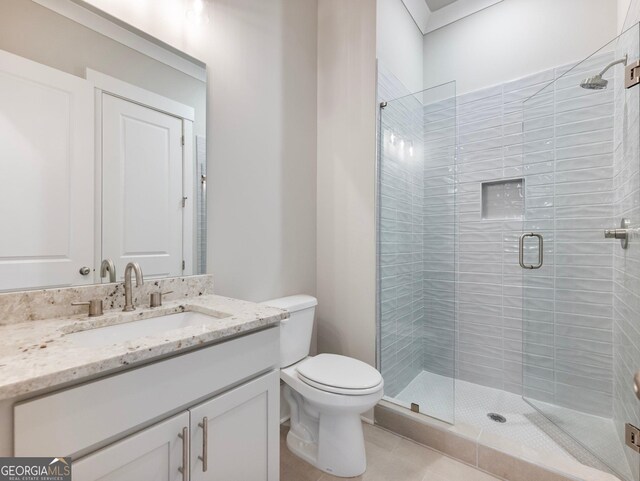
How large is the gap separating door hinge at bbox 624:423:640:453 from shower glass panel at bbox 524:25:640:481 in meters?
0.18

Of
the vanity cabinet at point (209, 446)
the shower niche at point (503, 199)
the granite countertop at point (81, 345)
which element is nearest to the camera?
the granite countertop at point (81, 345)

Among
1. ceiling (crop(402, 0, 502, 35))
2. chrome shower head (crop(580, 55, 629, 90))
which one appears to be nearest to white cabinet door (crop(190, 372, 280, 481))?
chrome shower head (crop(580, 55, 629, 90))

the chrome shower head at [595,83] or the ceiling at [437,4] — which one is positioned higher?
the ceiling at [437,4]

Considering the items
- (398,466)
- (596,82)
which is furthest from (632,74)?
(398,466)

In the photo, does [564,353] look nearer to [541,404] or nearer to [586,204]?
[541,404]

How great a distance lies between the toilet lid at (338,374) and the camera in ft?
4.78

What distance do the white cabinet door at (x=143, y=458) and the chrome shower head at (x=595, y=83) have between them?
2.53m

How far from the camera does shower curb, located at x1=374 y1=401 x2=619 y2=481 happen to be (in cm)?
138

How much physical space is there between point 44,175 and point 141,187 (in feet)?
1.02

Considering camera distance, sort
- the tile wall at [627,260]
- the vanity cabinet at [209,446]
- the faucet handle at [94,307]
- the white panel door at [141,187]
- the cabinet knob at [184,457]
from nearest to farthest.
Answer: the vanity cabinet at [209,446] → the cabinet knob at [184,457] → the faucet handle at [94,307] → the white panel door at [141,187] → the tile wall at [627,260]

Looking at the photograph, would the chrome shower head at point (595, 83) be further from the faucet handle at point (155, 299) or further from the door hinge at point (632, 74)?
the faucet handle at point (155, 299)

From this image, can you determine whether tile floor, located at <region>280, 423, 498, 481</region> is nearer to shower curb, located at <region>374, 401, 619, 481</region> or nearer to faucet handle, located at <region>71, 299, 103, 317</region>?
shower curb, located at <region>374, 401, 619, 481</region>

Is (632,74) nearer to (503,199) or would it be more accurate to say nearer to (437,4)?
(503,199)

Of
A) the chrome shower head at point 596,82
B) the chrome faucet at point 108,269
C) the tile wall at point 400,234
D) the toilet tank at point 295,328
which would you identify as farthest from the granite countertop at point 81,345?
the chrome shower head at point 596,82
